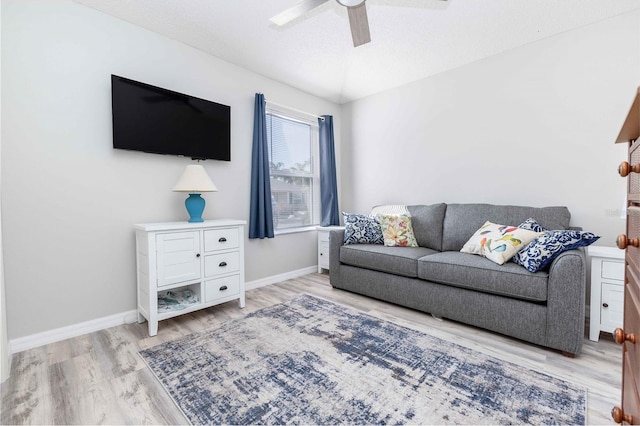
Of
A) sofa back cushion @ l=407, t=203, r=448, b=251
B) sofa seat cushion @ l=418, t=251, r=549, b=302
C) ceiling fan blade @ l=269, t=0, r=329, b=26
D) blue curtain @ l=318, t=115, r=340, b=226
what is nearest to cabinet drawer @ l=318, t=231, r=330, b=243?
blue curtain @ l=318, t=115, r=340, b=226

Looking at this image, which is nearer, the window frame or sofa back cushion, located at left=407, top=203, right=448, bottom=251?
sofa back cushion, located at left=407, top=203, right=448, bottom=251

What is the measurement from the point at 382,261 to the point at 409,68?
7.03 feet

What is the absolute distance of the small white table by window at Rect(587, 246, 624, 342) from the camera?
1.91m

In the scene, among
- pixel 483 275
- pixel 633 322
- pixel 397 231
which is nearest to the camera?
pixel 633 322

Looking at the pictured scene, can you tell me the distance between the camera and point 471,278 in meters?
2.16

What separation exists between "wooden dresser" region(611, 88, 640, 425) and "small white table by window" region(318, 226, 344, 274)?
303cm

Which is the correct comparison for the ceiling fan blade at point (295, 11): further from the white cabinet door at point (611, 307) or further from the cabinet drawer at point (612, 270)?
the white cabinet door at point (611, 307)

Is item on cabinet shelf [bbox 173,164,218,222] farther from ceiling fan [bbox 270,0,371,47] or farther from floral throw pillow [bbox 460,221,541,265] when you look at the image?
floral throw pillow [bbox 460,221,541,265]

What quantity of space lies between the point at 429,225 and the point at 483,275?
0.98m

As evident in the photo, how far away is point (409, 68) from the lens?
10.4 ft

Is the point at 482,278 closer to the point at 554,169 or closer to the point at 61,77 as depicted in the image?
the point at 554,169

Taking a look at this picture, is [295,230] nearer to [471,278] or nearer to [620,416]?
[471,278]

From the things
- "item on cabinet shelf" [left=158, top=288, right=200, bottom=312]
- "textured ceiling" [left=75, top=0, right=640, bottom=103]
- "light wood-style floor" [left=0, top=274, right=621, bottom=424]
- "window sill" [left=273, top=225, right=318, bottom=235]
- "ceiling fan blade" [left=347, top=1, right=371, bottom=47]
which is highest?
"textured ceiling" [left=75, top=0, right=640, bottom=103]

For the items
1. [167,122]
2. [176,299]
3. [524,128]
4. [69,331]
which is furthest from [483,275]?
[69,331]
